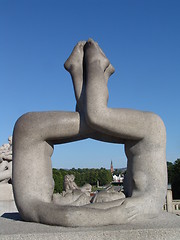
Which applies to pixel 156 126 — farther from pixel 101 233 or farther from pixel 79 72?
pixel 101 233

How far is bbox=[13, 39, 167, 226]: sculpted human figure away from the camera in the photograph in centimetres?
429

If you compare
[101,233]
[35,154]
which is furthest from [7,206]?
[101,233]

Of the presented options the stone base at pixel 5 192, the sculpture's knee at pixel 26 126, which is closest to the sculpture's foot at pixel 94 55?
the sculpture's knee at pixel 26 126

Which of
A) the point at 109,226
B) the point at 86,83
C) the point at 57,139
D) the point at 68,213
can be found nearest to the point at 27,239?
the point at 68,213

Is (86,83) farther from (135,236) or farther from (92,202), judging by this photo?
(135,236)

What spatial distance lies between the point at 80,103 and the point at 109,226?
1.89m

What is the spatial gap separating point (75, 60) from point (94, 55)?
13.7 inches

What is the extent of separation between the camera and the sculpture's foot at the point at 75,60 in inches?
195

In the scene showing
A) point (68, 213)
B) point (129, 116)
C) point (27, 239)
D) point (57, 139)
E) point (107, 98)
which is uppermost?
point (107, 98)

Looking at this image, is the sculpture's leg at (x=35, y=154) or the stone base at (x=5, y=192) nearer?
the sculpture's leg at (x=35, y=154)

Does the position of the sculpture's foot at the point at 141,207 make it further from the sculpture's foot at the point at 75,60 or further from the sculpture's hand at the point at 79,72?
the sculpture's foot at the point at 75,60

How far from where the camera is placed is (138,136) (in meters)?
4.50

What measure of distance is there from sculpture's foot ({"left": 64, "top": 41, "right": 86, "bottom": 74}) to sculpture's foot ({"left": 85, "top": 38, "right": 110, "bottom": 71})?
0.40 feet

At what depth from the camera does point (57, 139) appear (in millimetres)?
4668
